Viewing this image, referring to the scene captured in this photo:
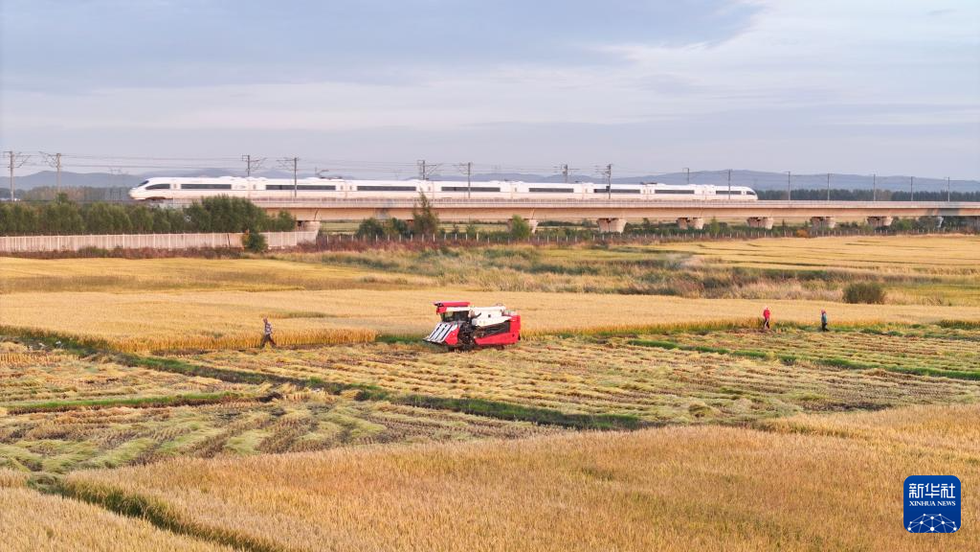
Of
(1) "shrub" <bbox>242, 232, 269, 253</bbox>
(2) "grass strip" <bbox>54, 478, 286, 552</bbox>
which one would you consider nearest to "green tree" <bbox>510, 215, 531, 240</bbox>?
(1) "shrub" <bbox>242, 232, 269, 253</bbox>

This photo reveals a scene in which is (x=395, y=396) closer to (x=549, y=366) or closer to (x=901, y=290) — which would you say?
(x=549, y=366)

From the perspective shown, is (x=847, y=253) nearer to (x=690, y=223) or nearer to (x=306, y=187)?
(x=690, y=223)

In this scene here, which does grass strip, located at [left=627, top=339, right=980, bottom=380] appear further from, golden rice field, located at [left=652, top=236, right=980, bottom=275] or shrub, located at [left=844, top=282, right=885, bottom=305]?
golden rice field, located at [left=652, top=236, right=980, bottom=275]

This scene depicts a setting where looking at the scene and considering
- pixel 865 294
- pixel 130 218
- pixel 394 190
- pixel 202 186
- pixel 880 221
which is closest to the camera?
pixel 865 294

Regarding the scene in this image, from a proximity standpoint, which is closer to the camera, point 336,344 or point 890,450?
point 890,450

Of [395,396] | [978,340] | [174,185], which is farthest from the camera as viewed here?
[174,185]

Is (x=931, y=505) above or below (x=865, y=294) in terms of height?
above

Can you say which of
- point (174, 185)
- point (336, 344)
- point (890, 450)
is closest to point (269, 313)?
point (336, 344)

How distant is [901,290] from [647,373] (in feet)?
97.9

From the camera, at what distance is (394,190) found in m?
108

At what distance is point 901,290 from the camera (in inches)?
2010

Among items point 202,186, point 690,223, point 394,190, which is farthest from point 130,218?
point 690,223

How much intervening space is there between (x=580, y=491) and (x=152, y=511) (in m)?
4.89

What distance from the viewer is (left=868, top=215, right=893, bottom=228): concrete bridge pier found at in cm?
13325
